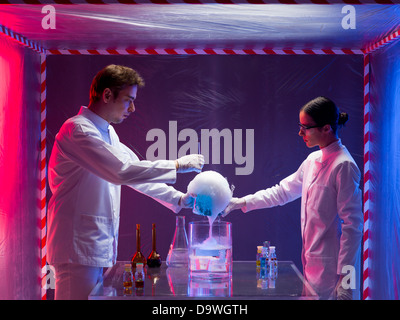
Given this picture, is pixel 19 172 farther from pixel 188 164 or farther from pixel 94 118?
pixel 188 164

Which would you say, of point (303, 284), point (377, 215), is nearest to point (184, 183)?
point (377, 215)

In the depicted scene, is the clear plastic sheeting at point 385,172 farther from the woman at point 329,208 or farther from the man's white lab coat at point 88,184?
the man's white lab coat at point 88,184

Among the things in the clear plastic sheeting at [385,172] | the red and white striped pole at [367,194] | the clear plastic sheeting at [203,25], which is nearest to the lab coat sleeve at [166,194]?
the clear plastic sheeting at [203,25]

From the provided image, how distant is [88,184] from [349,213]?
156 cm

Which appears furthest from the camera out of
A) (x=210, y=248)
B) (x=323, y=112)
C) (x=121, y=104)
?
(x=323, y=112)

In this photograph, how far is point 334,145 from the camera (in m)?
3.20

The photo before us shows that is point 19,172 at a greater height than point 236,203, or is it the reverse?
point 19,172

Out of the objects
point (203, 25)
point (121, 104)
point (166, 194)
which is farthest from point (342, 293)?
point (203, 25)

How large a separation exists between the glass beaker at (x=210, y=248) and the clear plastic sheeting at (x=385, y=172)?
1.64 metres

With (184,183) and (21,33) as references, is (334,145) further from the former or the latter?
(21,33)

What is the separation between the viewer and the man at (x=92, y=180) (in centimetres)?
274

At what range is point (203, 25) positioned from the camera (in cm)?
338

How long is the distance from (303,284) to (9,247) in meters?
2.26
